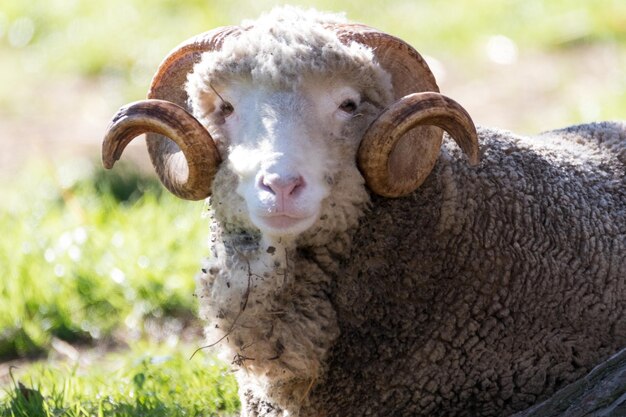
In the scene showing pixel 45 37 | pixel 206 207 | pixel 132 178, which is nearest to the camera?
pixel 206 207

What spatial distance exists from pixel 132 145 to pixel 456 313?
17.9ft

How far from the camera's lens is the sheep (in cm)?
361

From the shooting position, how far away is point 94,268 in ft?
20.2

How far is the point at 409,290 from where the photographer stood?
3.74 meters

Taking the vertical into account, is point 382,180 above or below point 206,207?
below

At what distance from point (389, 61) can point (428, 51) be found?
7.03 m

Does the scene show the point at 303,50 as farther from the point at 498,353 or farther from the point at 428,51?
the point at 428,51

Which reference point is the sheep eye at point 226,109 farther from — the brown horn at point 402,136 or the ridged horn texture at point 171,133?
the brown horn at point 402,136

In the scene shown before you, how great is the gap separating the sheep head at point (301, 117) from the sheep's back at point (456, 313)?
0.19 m

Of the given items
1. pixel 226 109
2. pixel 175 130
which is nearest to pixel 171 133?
pixel 175 130

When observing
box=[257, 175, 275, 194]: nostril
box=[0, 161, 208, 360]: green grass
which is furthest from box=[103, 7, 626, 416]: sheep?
box=[0, 161, 208, 360]: green grass

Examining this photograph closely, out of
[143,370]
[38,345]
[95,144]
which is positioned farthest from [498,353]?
[95,144]

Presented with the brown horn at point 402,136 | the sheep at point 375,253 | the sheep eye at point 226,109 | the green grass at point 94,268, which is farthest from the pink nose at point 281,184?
the green grass at point 94,268

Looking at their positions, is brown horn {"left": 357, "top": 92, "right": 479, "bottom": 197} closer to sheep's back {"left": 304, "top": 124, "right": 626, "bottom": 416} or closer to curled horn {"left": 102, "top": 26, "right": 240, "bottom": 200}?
sheep's back {"left": 304, "top": 124, "right": 626, "bottom": 416}
